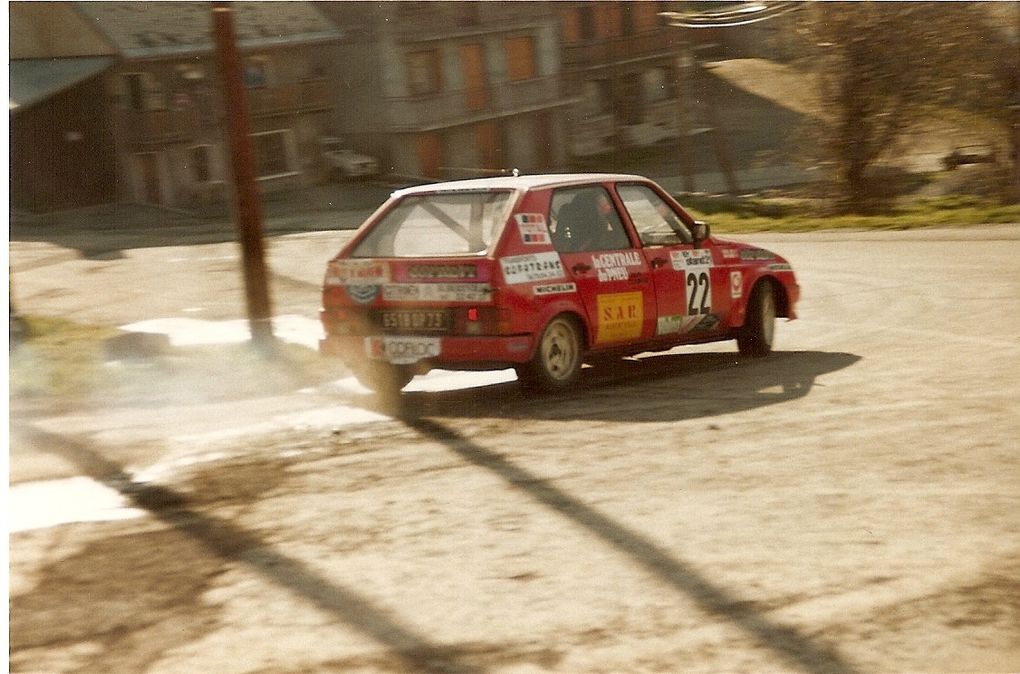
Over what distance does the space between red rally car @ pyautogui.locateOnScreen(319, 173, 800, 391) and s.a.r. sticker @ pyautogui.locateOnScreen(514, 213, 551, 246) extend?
1cm

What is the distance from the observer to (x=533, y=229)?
10297mm

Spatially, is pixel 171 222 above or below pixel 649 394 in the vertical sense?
above

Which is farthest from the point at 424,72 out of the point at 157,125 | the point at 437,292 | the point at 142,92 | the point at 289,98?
the point at 437,292

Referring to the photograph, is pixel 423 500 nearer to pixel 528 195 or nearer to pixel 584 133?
pixel 528 195

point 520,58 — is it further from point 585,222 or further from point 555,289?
point 555,289

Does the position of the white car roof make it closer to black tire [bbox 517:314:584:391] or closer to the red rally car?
the red rally car

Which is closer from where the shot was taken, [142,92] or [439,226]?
[439,226]

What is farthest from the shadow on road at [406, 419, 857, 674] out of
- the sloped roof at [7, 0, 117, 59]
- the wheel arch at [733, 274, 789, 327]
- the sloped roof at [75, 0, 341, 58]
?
the sloped roof at [7, 0, 117, 59]

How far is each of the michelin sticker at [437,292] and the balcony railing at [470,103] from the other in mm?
38621

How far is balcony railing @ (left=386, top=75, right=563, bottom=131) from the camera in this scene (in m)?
48.7

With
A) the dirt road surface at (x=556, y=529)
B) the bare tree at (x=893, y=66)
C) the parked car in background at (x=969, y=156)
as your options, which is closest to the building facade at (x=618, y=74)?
the parked car in background at (x=969, y=156)

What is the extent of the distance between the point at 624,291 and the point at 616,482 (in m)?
3.58

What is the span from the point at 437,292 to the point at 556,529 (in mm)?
3738

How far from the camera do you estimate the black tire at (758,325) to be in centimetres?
1239
